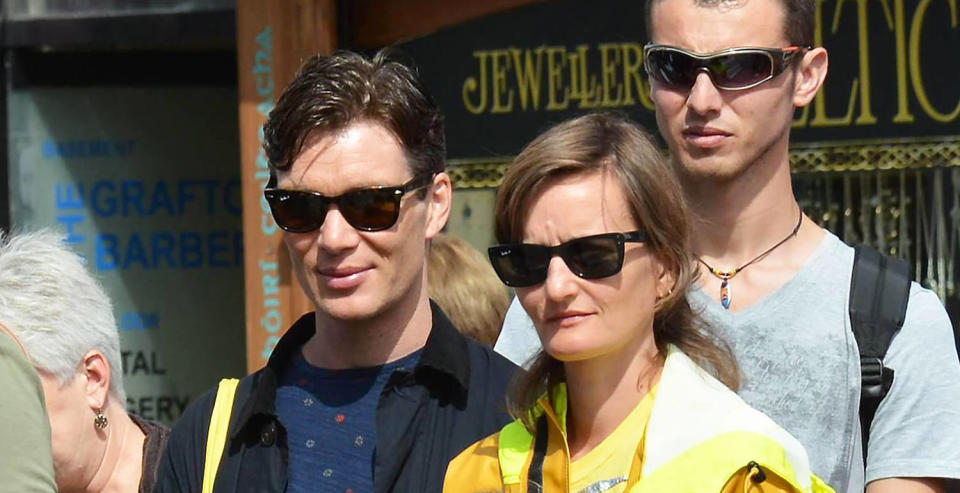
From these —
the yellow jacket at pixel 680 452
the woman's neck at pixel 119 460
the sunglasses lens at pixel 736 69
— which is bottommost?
the woman's neck at pixel 119 460

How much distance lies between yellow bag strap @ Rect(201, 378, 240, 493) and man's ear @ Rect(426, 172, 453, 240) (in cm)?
49

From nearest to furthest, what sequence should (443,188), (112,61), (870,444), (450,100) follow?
(870,444)
(443,188)
(450,100)
(112,61)

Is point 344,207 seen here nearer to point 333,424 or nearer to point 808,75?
point 333,424

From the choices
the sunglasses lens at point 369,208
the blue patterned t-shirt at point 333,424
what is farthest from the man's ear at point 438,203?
the blue patterned t-shirt at point 333,424

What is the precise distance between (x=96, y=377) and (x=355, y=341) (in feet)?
2.58

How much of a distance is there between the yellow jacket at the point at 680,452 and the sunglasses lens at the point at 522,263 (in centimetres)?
23

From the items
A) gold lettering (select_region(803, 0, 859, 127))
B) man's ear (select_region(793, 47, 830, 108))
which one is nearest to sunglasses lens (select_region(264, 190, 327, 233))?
man's ear (select_region(793, 47, 830, 108))

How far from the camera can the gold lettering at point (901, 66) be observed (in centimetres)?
541

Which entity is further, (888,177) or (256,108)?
(256,108)

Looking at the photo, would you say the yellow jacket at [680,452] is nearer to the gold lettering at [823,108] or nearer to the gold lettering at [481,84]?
the gold lettering at [823,108]

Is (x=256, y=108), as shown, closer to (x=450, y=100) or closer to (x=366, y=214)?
(x=450, y=100)

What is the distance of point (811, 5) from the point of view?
3199 millimetres

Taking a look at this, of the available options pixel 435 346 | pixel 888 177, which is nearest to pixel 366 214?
pixel 435 346

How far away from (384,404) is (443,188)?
46 centimetres
